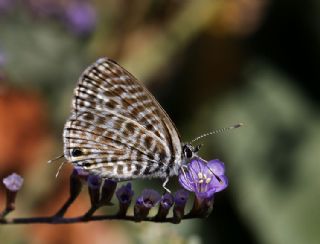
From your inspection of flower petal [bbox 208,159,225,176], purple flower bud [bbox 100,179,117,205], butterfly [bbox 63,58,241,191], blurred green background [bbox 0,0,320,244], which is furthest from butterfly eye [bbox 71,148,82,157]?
blurred green background [bbox 0,0,320,244]

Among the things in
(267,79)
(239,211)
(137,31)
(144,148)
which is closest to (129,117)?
(144,148)

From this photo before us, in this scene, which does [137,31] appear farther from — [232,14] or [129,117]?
[129,117]

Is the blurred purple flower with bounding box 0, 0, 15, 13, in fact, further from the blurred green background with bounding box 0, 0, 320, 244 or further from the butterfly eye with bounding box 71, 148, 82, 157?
the butterfly eye with bounding box 71, 148, 82, 157

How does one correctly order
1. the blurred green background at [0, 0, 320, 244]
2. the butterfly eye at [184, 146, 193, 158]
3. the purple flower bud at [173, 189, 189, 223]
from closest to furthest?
the purple flower bud at [173, 189, 189, 223] → the butterfly eye at [184, 146, 193, 158] → the blurred green background at [0, 0, 320, 244]

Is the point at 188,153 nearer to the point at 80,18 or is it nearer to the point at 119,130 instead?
the point at 119,130

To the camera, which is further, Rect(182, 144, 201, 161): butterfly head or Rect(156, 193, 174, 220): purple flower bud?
Rect(182, 144, 201, 161): butterfly head

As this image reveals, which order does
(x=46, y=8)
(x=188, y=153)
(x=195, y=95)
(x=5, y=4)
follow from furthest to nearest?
(x=195, y=95)
(x=5, y=4)
(x=46, y=8)
(x=188, y=153)

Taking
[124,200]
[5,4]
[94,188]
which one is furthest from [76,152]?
[5,4]
